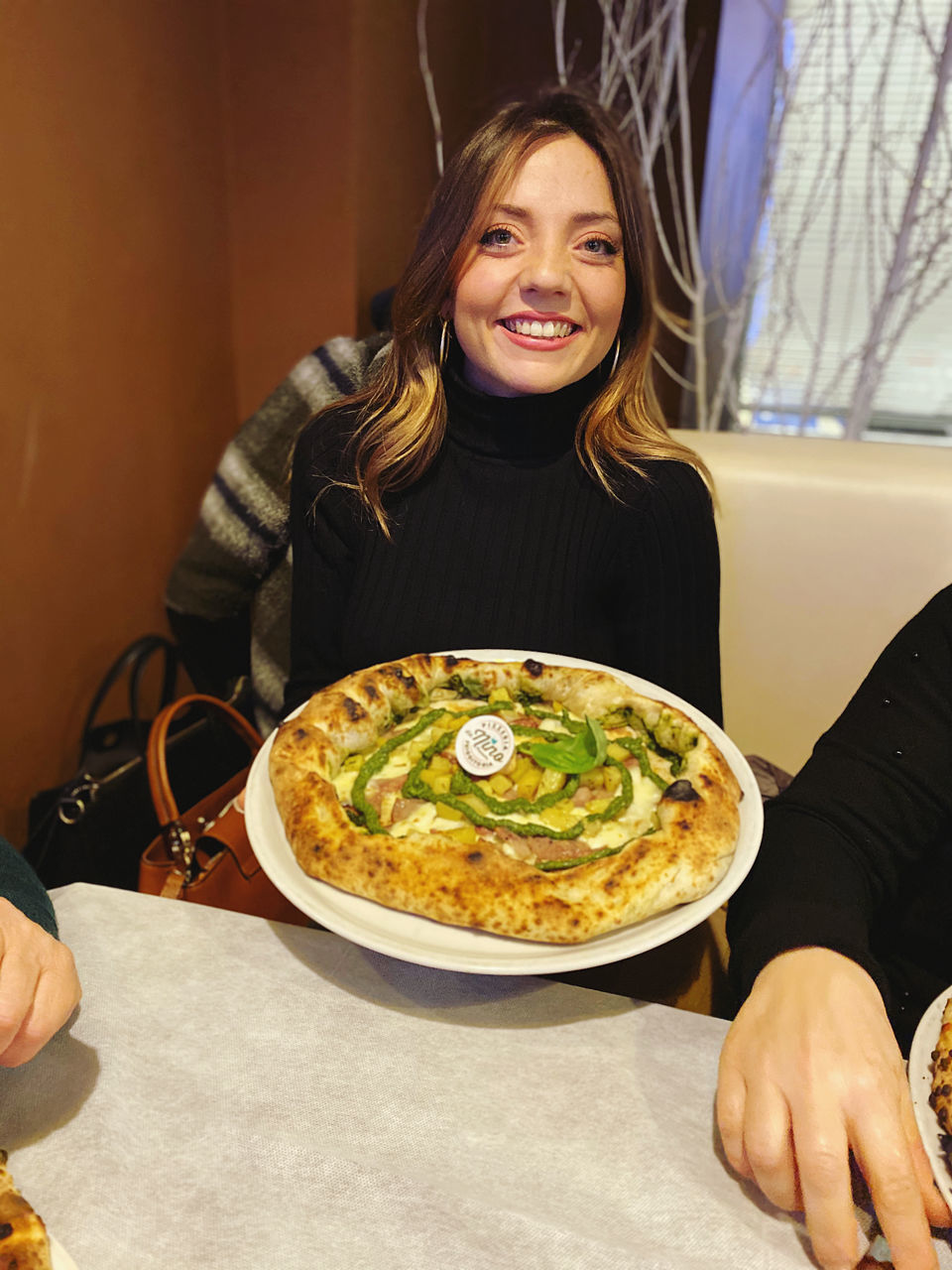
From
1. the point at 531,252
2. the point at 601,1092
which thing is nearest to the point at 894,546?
the point at 531,252

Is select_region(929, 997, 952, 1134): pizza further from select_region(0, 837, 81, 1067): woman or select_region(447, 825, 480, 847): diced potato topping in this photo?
select_region(0, 837, 81, 1067): woman

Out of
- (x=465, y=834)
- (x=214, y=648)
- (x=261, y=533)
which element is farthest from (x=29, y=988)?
(x=214, y=648)

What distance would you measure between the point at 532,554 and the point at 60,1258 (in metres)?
1.06

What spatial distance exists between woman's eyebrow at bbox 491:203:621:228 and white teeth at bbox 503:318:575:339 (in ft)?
0.44

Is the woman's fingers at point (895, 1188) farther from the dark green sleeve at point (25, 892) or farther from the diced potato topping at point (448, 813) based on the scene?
the dark green sleeve at point (25, 892)

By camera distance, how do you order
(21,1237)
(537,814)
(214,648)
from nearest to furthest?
(21,1237), (537,814), (214,648)

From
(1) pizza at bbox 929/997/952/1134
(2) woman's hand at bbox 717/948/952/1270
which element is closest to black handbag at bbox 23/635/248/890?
(2) woman's hand at bbox 717/948/952/1270

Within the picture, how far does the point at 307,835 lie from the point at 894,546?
4.31 ft

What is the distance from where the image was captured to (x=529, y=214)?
1265 millimetres

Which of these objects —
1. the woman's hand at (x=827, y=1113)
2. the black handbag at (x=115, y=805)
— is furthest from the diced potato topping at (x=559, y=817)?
the black handbag at (x=115, y=805)

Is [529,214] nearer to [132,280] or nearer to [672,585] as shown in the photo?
[672,585]

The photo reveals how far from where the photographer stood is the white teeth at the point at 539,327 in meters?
1.31

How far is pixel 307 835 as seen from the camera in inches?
34.4

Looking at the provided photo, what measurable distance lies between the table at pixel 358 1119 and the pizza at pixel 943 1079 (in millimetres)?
104
